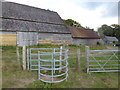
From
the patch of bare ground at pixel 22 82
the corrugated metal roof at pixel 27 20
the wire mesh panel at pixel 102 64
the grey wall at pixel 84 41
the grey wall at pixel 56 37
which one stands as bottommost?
the patch of bare ground at pixel 22 82

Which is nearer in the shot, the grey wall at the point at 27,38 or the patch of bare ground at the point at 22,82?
the patch of bare ground at the point at 22,82

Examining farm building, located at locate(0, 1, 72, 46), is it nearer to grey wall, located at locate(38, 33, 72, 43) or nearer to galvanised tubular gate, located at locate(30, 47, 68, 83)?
grey wall, located at locate(38, 33, 72, 43)

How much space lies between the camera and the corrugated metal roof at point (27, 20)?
51.5 feet

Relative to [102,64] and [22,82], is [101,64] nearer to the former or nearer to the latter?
[102,64]

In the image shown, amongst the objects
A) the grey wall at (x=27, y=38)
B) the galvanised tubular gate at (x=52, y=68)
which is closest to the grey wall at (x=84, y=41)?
the grey wall at (x=27, y=38)

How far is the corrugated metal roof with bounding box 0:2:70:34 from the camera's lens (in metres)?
15.7

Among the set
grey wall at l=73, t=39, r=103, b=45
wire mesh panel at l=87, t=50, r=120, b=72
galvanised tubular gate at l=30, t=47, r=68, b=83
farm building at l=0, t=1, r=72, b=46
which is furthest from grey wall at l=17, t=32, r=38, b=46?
wire mesh panel at l=87, t=50, r=120, b=72

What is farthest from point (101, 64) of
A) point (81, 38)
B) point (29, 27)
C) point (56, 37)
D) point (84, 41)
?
point (84, 41)

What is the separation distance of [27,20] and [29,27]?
1.58 meters

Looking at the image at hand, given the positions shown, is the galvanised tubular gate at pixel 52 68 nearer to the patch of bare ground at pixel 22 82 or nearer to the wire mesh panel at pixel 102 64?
the patch of bare ground at pixel 22 82

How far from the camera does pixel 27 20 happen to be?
17.8 meters

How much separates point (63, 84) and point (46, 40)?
50.6 feet

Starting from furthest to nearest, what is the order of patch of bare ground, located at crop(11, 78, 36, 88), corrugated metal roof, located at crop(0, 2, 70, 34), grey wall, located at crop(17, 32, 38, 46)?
grey wall, located at crop(17, 32, 38, 46)
corrugated metal roof, located at crop(0, 2, 70, 34)
patch of bare ground, located at crop(11, 78, 36, 88)

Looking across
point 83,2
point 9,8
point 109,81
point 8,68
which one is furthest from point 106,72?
point 9,8
